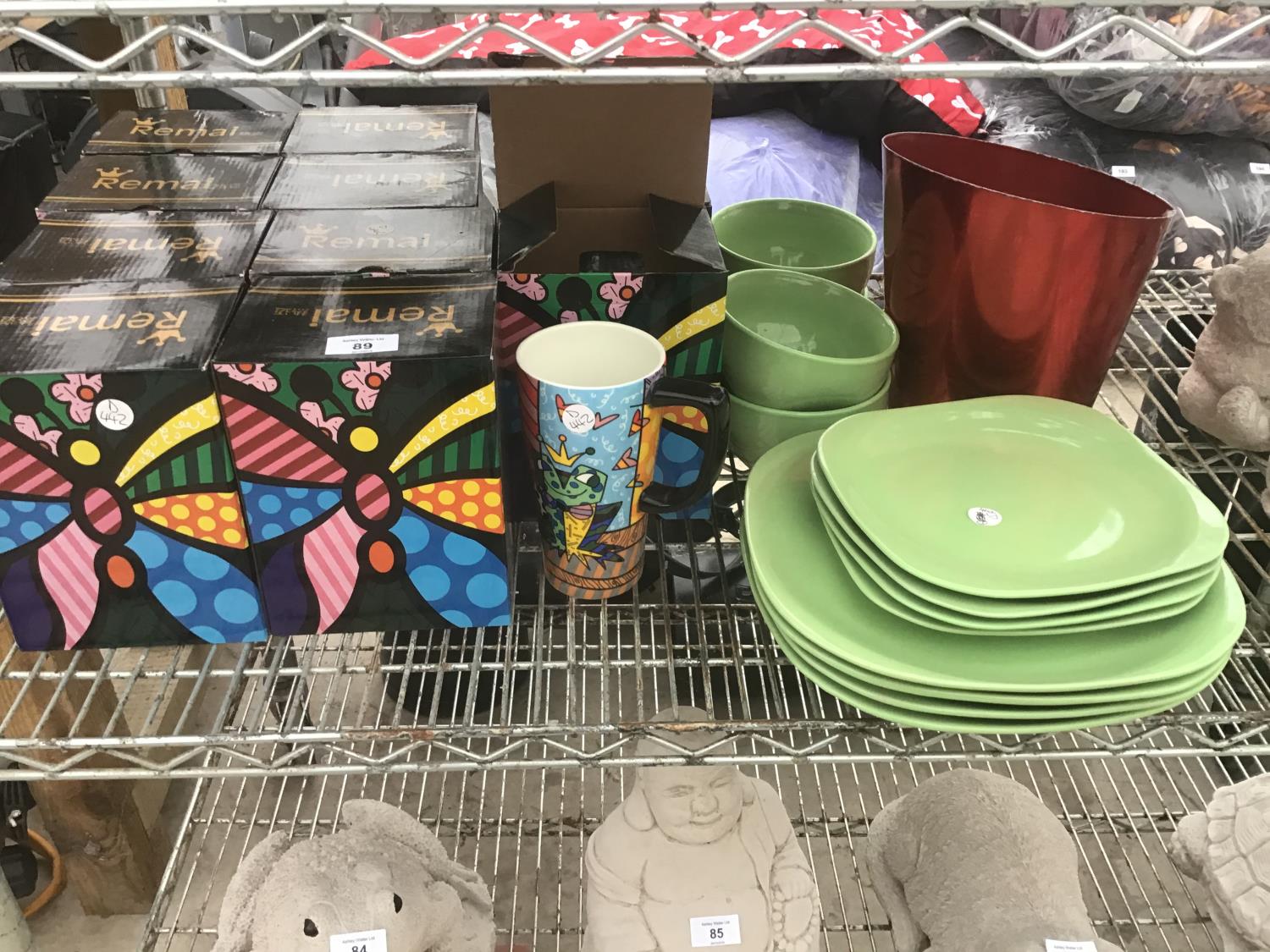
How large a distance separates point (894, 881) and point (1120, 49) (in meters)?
1.61

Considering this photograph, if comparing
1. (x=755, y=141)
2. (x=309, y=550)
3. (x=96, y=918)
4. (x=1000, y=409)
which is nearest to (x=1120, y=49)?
(x=755, y=141)

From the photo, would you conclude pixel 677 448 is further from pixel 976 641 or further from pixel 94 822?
pixel 94 822

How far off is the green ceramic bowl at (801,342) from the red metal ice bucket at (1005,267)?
4 cm

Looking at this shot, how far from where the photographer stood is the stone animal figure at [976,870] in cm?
83

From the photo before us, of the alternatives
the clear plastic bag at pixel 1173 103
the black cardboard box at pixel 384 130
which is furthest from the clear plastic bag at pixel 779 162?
the black cardboard box at pixel 384 130

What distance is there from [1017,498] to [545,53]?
0.43m

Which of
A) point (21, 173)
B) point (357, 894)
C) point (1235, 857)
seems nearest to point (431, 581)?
point (357, 894)

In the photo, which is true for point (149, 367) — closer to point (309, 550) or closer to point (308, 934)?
point (309, 550)

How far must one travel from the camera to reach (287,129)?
858 mm

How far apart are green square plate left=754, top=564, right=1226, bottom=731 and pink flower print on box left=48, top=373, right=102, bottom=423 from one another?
1.50 feet

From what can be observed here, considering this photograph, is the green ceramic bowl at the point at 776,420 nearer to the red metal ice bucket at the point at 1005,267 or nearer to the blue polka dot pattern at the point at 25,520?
the red metal ice bucket at the point at 1005,267

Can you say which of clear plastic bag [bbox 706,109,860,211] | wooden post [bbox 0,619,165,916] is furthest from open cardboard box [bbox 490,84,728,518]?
clear plastic bag [bbox 706,109,860,211]

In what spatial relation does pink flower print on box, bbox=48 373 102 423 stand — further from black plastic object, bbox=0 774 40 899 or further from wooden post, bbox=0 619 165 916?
black plastic object, bbox=0 774 40 899

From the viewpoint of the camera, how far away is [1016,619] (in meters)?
0.59
